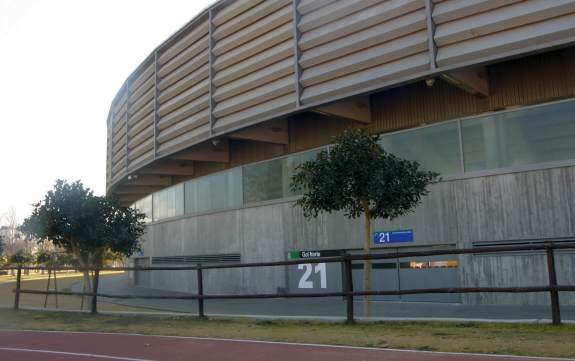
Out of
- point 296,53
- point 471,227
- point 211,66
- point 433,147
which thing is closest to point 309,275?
point 471,227

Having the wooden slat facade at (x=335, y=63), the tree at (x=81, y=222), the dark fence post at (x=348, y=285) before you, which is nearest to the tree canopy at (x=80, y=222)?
the tree at (x=81, y=222)

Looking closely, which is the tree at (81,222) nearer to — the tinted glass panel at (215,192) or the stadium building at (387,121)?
the stadium building at (387,121)

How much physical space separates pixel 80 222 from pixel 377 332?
12.8 meters

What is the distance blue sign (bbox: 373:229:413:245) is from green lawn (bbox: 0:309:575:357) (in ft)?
22.5

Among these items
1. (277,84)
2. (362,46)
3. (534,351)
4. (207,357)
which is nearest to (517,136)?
(362,46)

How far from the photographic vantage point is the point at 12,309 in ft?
64.0

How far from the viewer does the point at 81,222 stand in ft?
64.1

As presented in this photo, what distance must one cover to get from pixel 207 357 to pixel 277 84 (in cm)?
1190

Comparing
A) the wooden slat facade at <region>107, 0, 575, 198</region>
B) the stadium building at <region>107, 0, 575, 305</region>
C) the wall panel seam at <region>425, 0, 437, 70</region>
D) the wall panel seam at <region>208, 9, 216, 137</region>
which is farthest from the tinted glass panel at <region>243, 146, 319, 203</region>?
the wall panel seam at <region>425, 0, 437, 70</region>

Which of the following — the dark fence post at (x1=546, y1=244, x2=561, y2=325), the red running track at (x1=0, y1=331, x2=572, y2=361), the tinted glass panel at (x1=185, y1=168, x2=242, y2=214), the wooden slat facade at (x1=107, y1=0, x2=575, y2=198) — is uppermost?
the wooden slat facade at (x1=107, y1=0, x2=575, y2=198)

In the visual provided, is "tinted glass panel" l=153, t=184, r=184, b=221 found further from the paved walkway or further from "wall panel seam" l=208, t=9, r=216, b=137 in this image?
the paved walkway

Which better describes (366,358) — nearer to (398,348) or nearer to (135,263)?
(398,348)

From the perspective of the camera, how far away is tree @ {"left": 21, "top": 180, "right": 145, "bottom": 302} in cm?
1942

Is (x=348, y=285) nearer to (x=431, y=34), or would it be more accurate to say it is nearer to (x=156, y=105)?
(x=431, y=34)
